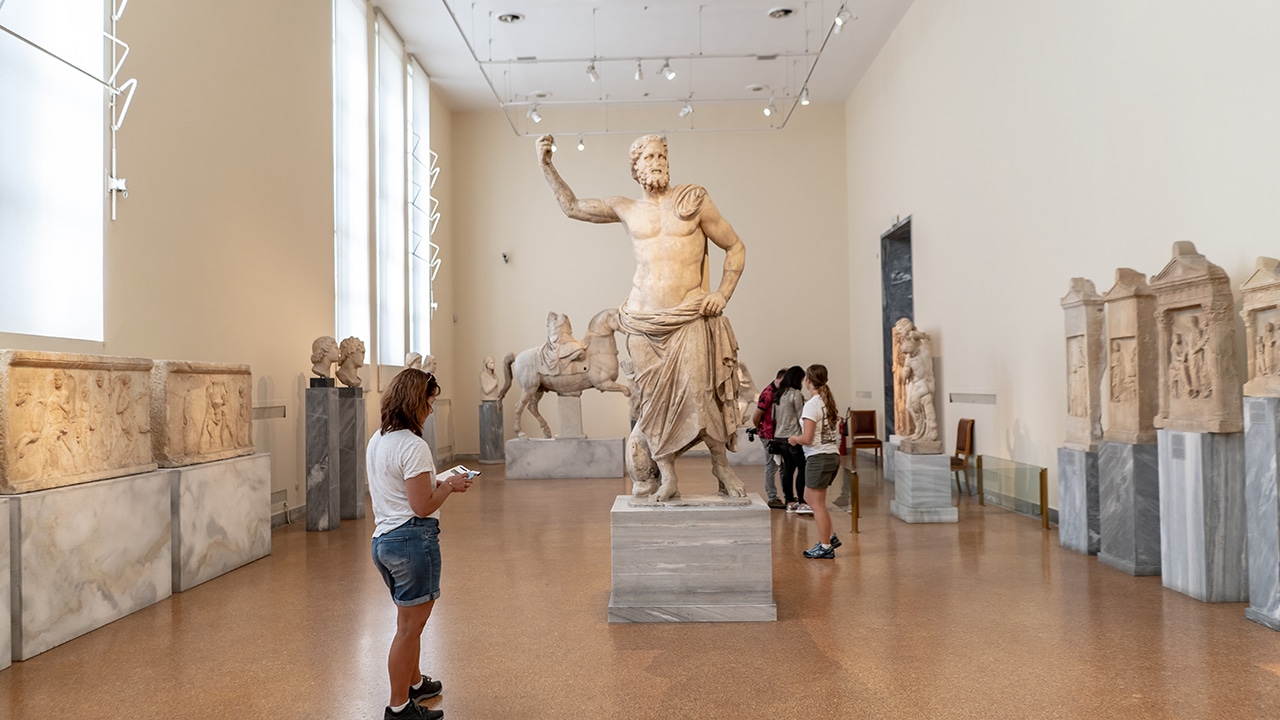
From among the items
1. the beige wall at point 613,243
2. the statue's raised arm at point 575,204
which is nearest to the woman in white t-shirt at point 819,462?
the statue's raised arm at point 575,204

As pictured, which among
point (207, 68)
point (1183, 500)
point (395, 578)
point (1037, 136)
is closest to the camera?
point (395, 578)

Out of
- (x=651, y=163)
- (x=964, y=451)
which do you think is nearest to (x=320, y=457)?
(x=651, y=163)

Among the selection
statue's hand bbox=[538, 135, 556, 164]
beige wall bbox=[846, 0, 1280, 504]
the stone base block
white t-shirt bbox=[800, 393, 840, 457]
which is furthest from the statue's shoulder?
the stone base block

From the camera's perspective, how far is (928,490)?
10.2 meters

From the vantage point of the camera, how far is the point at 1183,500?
250 inches

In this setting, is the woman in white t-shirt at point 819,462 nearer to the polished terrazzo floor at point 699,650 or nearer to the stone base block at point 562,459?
the polished terrazzo floor at point 699,650

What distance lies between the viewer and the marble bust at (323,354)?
10250 millimetres

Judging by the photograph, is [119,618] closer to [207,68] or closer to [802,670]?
[802,670]

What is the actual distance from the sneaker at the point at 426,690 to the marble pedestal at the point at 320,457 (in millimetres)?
5805

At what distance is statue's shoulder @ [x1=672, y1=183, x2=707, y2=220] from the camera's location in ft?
20.3

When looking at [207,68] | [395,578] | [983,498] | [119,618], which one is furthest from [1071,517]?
[207,68]

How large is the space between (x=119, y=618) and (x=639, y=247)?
419 centimetres

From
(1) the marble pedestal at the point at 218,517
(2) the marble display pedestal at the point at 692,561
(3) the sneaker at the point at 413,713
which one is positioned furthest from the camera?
(1) the marble pedestal at the point at 218,517

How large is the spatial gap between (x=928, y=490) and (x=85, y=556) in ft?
25.9
